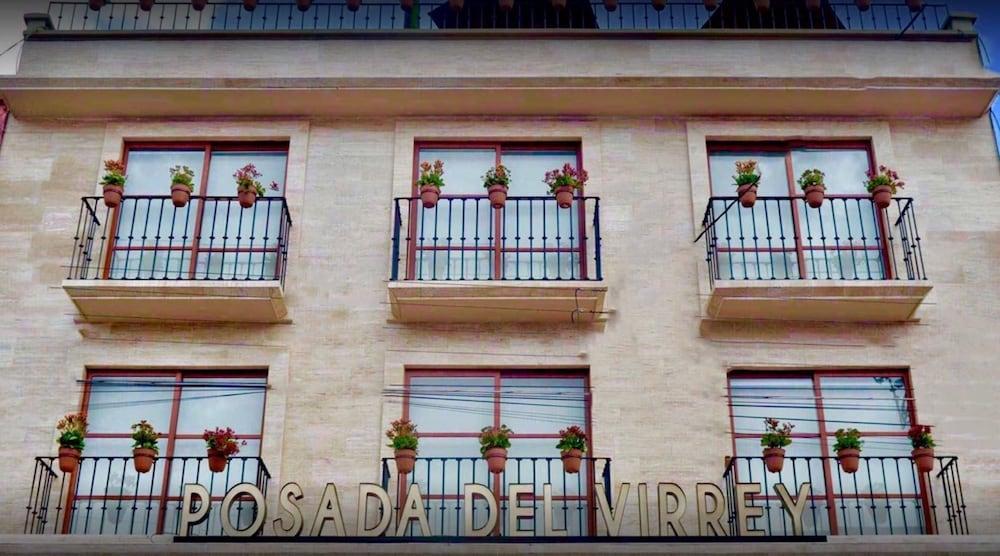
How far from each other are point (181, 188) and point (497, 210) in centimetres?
391

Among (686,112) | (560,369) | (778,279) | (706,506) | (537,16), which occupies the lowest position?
(706,506)

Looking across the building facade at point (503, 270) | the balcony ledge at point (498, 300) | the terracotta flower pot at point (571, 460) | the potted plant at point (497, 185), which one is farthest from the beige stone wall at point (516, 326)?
the potted plant at point (497, 185)

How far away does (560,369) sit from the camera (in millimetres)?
15617

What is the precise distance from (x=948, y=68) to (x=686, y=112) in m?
3.49

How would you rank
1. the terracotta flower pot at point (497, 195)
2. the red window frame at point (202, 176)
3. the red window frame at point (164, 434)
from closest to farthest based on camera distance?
1. the red window frame at point (164, 434)
2. the terracotta flower pot at point (497, 195)
3. the red window frame at point (202, 176)

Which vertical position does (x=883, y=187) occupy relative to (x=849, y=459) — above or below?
above

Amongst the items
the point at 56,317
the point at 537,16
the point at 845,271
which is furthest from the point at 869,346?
the point at 56,317

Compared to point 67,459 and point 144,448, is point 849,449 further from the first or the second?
point 67,459

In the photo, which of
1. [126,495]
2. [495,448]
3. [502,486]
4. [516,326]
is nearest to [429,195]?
[516,326]

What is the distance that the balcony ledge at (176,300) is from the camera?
1526 centimetres

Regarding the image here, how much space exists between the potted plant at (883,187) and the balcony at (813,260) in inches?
8.9

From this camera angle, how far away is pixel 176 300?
50.6 feet

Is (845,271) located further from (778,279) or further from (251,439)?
(251,439)

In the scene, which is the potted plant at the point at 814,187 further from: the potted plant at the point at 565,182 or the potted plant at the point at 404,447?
the potted plant at the point at 404,447
